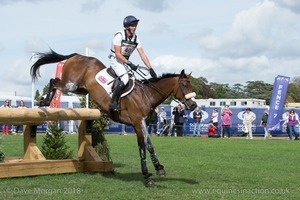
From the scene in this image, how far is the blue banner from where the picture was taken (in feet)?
97.2

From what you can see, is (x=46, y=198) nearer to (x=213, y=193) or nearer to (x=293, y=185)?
(x=213, y=193)

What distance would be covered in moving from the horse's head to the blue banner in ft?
70.3

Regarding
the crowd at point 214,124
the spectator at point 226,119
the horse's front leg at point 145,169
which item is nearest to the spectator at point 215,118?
the crowd at point 214,124

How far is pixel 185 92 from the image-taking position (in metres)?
9.26

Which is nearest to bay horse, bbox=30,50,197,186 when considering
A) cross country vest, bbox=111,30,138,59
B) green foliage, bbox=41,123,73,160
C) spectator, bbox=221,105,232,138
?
cross country vest, bbox=111,30,138,59

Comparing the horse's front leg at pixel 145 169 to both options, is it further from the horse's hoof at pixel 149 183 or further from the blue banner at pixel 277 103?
the blue banner at pixel 277 103

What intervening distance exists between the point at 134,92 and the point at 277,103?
22.2 metres

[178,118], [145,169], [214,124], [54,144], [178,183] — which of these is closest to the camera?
[145,169]

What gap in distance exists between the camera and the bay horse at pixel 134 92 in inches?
365

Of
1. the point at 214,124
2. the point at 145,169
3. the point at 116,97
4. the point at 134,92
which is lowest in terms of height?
the point at 145,169

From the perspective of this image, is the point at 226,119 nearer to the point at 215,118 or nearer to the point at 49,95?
the point at 215,118

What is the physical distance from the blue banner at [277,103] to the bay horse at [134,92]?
21.3 metres

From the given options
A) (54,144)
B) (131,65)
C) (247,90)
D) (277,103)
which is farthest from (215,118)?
(247,90)

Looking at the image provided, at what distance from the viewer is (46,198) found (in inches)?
291
